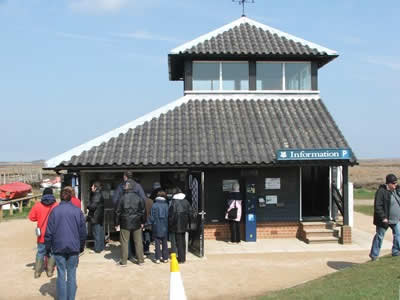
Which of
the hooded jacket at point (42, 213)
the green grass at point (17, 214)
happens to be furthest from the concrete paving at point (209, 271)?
the green grass at point (17, 214)

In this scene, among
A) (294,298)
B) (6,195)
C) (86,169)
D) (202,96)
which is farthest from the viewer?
(6,195)

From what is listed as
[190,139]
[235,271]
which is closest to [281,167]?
[190,139]

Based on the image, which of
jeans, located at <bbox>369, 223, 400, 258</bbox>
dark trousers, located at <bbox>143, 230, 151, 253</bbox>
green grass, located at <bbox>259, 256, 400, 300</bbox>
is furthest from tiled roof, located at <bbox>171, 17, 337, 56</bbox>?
green grass, located at <bbox>259, 256, 400, 300</bbox>

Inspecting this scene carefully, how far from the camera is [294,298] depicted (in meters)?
7.13

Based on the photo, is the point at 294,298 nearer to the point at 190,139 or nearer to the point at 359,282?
the point at 359,282

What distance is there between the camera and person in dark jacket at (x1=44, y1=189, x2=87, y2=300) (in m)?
6.91

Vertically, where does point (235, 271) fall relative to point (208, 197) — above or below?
below

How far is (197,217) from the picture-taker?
11336 millimetres

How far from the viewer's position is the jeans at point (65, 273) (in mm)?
6996

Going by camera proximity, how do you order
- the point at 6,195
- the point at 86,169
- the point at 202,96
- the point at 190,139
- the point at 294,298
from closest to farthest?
the point at 294,298, the point at 86,169, the point at 190,139, the point at 202,96, the point at 6,195

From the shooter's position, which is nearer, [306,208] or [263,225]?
[263,225]

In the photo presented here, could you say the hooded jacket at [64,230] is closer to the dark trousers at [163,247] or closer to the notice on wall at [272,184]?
the dark trousers at [163,247]

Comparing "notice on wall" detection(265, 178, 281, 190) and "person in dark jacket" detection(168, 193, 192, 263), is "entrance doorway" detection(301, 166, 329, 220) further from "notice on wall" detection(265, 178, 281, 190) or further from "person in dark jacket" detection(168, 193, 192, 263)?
"person in dark jacket" detection(168, 193, 192, 263)

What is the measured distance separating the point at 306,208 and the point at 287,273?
259 inches
